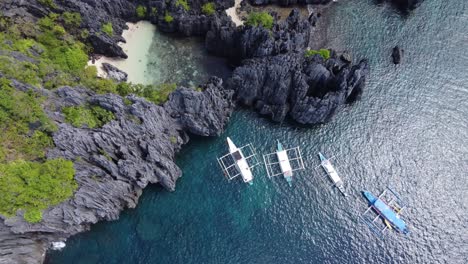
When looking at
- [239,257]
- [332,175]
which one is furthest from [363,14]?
[239,257]

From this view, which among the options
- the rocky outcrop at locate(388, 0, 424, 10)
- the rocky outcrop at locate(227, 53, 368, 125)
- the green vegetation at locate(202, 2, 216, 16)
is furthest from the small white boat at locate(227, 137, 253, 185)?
the rocky outcrop at locate(388, 0, 424, 10)

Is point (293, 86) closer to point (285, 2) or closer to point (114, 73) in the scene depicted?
point (285, 2)

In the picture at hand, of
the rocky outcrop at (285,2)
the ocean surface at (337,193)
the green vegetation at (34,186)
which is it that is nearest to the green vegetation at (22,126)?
the green vegetation at (34,186)

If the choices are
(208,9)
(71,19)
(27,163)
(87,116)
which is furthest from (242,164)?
(71,19)

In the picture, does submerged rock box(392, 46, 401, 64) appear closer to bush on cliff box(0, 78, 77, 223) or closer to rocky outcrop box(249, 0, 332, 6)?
rocky outcrop box(249, 0, 332, 6)

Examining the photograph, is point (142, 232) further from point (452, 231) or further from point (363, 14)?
point (363, 14)

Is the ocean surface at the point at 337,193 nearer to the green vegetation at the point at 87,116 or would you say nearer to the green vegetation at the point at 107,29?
the green vegetation at the point at 107,29
